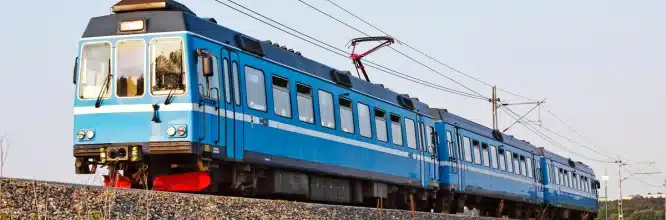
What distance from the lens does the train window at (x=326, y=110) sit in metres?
16.5

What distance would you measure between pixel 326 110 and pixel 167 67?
4472 millimetres

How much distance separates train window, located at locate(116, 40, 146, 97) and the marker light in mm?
167

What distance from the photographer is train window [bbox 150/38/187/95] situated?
41.7 feet

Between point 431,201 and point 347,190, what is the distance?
256 inches

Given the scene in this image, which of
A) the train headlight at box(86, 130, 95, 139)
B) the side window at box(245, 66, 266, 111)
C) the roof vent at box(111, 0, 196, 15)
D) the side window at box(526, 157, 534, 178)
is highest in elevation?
the roof vent at box(111, 0, 196, 15)

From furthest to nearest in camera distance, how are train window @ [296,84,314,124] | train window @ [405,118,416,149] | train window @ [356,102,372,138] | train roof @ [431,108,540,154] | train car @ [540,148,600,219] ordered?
train car @ [540,148,600,219] < train roof @ [431,108,540,154] < train window @ [405,118,416,149] < train window @ [356,102,372,138] < train window @ [296,84,314,124]

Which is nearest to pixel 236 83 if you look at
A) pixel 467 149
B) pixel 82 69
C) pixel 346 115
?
pixel 82 69

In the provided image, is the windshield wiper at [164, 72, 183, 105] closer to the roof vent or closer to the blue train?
the blue train

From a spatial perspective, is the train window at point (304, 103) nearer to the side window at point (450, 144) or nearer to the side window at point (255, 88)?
the side window at point (255, 88)

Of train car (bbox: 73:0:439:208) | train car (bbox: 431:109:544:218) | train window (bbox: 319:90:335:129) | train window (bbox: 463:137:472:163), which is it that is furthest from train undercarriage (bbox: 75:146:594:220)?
train window (bbox: 463:137:472:163)

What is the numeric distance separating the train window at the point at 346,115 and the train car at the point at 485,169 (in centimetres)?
483

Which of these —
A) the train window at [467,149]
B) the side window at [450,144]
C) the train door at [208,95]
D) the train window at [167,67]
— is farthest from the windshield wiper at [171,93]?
the train window at [467,149]

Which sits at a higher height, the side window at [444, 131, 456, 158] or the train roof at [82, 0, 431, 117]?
the train roof at [82, 0, 431, 117]

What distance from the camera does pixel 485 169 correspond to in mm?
26391
